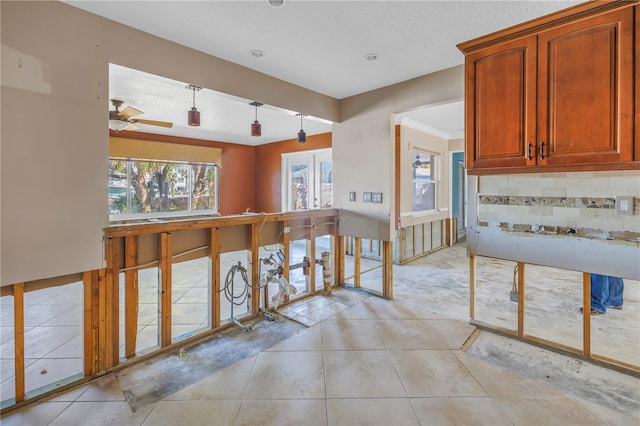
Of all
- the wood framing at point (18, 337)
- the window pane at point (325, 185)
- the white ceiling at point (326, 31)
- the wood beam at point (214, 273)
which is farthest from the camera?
the window pane at point (325, 185)

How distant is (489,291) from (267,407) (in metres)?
3.26

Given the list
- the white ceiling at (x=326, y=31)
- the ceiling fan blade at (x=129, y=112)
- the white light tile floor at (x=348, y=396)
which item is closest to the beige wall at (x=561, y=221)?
the white light tile floor at (x=348, y=396)

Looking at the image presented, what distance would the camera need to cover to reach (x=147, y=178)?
5.77 metres

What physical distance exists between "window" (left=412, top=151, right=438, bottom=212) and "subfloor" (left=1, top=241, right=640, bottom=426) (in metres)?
3.31

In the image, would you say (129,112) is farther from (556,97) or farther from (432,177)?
(432,177)

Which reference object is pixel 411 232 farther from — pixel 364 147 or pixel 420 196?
pixel 364 147

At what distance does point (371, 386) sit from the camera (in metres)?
1.92

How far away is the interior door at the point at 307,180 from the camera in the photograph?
20.6 ft

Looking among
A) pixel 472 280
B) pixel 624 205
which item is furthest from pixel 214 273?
pixel 624 205

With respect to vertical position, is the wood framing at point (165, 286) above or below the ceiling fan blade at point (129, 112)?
below

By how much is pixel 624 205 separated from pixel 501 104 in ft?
3.55

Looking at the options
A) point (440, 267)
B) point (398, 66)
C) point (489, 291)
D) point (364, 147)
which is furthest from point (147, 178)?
point (489, 291)

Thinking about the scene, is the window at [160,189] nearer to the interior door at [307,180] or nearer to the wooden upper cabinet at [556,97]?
the interior door at [307,180]

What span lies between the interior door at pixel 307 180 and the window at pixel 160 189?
1670mm
